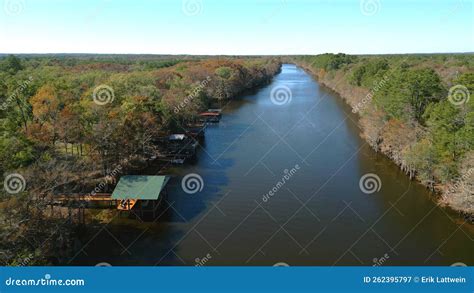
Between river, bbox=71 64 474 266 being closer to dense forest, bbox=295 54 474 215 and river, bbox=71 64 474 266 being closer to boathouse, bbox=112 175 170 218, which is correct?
boathouse, bbox=112 175 170 218

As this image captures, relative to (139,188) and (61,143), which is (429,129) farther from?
(61,143)

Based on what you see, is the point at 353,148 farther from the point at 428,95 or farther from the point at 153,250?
the point at 153,250

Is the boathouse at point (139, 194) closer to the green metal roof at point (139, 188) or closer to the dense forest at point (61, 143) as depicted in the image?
the green metal roof at point (139, 188)

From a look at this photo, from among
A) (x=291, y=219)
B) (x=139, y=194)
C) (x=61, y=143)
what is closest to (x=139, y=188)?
(x=139, y=194)

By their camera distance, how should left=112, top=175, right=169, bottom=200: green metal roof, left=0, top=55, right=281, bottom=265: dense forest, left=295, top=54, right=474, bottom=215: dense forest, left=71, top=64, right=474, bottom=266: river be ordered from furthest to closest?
left=295, top=54, right=474, bottom=215: dense forest
left=112, top=175, right=169, bottom=200: green metal roof
left=71, top=64, right=474, bottom=266: river
left=0, top=55, right=281, bottom=265: dense forest

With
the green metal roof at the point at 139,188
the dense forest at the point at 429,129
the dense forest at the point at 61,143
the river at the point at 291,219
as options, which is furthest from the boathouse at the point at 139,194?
the dense forest at the point at 429,129

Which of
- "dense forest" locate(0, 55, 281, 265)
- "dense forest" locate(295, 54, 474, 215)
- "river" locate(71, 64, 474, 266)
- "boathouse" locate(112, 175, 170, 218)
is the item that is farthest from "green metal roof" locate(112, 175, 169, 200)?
"dense forest" locate(295, 54, 474, 215)
